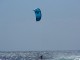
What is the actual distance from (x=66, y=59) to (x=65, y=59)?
10 cm

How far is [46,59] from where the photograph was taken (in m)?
30.3

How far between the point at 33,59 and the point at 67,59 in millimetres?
3245

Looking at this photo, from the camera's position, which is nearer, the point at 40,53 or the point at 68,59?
the point at 68,59

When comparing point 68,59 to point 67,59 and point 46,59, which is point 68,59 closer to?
point 67,59

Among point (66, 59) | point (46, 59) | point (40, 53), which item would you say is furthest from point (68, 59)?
point (40, 53)

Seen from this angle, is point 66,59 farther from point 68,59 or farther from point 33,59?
point 33,59

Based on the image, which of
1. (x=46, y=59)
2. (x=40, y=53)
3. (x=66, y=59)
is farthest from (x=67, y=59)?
(x=40, y=53)

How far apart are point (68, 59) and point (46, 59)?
2313 millimetres

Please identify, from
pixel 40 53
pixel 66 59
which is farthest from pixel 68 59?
pixel 40 53

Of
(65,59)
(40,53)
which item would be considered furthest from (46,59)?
(40,53)

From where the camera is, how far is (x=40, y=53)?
41.8m

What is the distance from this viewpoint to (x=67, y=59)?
94.3ft

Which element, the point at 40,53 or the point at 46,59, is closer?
the point at 46,59

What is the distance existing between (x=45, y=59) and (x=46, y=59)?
109 mm
